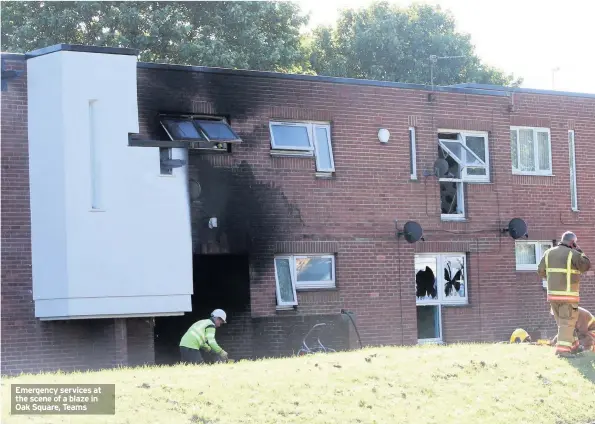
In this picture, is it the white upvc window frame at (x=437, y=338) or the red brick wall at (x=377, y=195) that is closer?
the red brick wall at (x=377, y=195)

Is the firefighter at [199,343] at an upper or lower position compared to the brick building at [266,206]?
lower

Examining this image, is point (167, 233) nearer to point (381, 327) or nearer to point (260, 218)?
point (260, 218)

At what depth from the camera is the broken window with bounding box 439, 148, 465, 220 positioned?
26.5 meters

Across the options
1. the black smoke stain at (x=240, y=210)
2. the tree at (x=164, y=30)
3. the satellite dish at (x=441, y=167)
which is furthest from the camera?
the tree at (x=164, y=30)

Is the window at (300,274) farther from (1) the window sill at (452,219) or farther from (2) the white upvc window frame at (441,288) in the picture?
(1) the window sill at (452,219)

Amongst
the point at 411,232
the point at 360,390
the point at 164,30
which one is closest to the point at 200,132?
the point at 411,232

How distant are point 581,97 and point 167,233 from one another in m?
12.0

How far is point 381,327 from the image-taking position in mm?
25094

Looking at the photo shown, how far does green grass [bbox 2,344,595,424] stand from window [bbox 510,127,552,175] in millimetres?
9238

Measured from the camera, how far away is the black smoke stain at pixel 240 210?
22.9 meters

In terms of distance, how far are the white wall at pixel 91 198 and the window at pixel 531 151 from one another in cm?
980

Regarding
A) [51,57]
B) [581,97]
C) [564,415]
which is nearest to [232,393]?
[564,415]

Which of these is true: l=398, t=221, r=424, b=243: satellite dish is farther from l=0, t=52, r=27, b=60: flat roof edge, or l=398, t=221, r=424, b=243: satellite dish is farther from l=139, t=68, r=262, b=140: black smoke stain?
l=0, t=52, r=27, b=60: flat roof edge

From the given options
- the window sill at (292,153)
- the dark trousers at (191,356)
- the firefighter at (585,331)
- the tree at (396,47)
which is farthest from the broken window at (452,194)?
the tree at (396,47)
